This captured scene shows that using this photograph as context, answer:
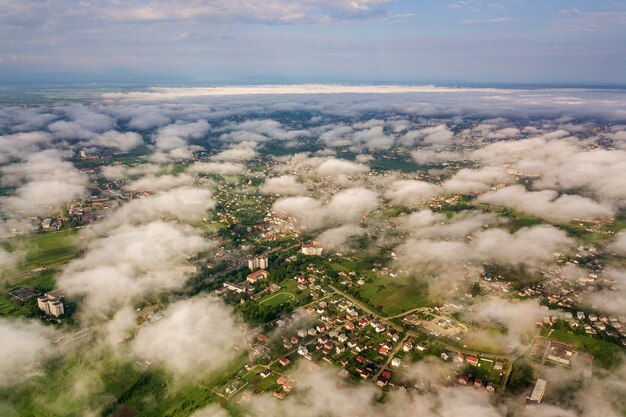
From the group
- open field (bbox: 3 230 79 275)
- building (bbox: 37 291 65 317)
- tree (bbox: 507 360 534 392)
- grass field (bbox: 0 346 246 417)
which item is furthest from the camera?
open field (bbox: 3 230 79 275)

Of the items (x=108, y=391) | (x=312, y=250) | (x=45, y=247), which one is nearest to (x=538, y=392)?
(x=108, y=391)

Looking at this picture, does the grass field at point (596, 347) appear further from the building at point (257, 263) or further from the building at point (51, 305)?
the building at point (51, 305)

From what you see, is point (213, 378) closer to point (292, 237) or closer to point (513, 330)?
point (513, 330)

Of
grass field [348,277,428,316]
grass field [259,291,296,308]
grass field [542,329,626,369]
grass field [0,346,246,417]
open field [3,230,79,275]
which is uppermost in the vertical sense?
open field [3,230,79,275]

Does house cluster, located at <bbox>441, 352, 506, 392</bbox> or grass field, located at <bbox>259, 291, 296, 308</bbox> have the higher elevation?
house cluster, located at <bbox>441, 352, 506, 392</bbox>

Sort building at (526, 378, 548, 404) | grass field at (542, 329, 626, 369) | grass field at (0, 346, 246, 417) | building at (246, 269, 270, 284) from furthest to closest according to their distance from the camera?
building at (246, 269, 270, 284)
grass field at (542, 329, 626, 369)
grass field at (0, 346, 246, 417)
building at (526, 378, 548, 404)

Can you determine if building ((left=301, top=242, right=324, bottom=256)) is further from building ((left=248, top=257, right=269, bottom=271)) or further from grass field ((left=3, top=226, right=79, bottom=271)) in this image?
grass field ((left=3, top=226, right=79, bottom=271))

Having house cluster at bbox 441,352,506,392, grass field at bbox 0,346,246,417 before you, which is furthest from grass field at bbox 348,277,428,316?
grass field at bbox 0,346,246,417
